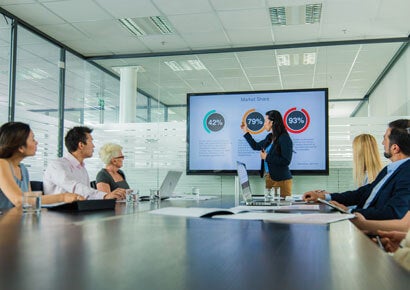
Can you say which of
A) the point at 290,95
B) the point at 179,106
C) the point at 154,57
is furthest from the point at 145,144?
the point at 290,95

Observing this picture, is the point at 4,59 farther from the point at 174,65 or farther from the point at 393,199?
the point at 393,199

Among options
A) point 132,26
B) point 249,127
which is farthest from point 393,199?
point 132,26

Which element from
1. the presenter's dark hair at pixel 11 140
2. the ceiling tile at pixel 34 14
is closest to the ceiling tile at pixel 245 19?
the ceiling tile at pixel 34 14

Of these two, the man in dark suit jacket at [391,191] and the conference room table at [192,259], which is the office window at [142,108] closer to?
the man in dark suit jacket at [391,191]

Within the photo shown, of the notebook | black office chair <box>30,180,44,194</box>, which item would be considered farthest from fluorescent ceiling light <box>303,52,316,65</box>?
the notebook

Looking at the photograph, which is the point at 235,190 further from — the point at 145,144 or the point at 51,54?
the point at 51,54

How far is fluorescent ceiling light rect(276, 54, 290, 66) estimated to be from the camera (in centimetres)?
615

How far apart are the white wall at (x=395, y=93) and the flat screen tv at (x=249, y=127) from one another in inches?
47.4

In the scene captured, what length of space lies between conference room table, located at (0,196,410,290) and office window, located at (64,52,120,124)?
5580 millimetres

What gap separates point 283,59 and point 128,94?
2.51 m

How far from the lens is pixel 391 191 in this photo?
215 centimetres

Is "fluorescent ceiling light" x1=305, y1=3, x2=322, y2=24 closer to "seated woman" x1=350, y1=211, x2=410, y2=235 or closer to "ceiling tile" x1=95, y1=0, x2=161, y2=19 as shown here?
"ceiling tile" x1=95, y1=0, x2=161, y2=19

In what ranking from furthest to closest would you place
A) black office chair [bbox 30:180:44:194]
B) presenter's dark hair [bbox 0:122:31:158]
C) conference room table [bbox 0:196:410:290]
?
1. black office chair [bbox 30:180:44:194]
2. presenter's dark hair [bbox 0:122:31:158]
3. conference room table [bbox 0:196:410:290]

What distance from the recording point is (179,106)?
6.23 metres
